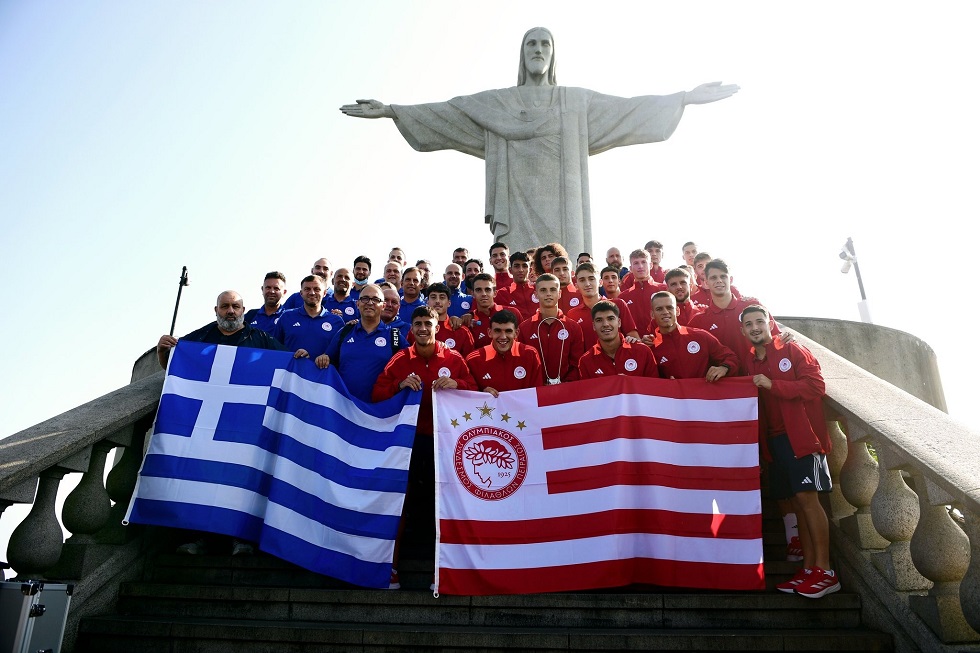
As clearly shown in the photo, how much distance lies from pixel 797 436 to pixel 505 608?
259 cm

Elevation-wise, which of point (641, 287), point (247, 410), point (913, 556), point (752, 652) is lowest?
point (752, 652)

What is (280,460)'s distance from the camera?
6461mm

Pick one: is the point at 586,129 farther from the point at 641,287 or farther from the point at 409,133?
the point at 641,287

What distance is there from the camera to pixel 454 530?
581 centimetres

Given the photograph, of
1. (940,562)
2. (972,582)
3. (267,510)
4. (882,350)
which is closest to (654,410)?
(940,562)

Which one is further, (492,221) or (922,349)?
(492,221)

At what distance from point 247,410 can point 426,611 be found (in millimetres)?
2498

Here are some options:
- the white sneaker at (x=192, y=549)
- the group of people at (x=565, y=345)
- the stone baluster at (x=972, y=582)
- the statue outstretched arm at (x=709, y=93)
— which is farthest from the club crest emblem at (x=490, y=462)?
the statue outstretched arm at (x=709, y=93)

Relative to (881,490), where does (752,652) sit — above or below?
below

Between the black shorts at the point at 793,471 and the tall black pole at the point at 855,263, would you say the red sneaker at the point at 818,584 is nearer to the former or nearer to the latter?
the black shorts at the point at 793,471

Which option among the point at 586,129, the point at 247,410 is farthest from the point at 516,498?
the point at 586,129

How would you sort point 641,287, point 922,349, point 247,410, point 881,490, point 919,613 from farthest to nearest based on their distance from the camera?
point 922,349, point 641,287, point 247,410, point 881,490, point 919,613

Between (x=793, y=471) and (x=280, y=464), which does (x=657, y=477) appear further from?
(x=280, y=464)

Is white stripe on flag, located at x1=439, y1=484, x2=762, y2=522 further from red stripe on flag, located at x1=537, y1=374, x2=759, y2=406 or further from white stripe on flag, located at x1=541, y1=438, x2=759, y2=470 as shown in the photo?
red stripe on flag, located at x1=537, y1=374, x2=759, y2=406
